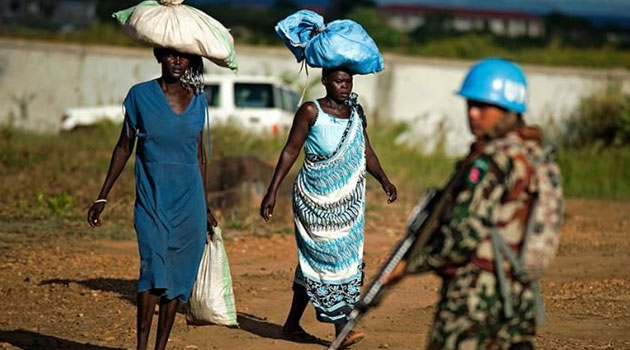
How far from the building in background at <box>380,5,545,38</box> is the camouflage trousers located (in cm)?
3434

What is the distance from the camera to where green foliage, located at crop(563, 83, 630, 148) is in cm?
2052

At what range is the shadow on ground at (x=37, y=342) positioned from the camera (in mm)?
7434

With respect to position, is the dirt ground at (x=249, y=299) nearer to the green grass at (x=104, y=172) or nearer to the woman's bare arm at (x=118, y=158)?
the green grass at (x=104, y=172)

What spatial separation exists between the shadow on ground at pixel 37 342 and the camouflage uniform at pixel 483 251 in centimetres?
311

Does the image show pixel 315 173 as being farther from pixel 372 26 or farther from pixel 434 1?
pixel 434 1

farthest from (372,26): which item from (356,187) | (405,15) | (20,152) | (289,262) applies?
(356,187)

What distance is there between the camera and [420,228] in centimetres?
495

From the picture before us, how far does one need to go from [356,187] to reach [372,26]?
26.3 m

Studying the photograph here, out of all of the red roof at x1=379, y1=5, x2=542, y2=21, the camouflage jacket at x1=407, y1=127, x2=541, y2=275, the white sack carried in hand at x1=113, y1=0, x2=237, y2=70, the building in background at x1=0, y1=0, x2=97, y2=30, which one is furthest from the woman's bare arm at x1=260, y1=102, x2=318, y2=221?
the red roof at x1=379, y1=5, x2=542, y2=21

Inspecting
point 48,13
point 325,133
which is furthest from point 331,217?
point 48,13

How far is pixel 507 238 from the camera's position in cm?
478

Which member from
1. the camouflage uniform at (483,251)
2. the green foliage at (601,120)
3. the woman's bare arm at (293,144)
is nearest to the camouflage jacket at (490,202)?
the camouflage uniform at (483,251)

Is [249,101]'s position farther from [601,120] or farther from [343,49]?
[343,49]

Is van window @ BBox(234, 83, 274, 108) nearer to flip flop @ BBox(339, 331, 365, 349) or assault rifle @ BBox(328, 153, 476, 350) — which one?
flip flop @ BBox(339, 331, 365, 349)
